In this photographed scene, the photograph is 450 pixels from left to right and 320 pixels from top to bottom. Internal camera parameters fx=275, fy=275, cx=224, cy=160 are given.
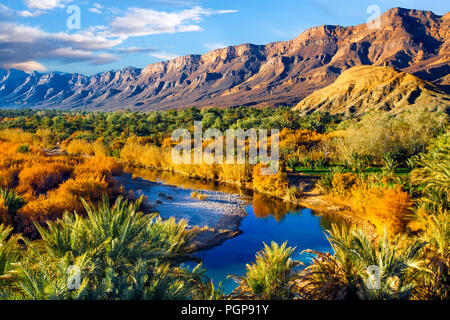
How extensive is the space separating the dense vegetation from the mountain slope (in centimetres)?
5473

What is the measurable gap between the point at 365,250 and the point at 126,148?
91.3 ft

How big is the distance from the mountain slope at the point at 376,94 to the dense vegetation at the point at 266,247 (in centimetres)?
5473

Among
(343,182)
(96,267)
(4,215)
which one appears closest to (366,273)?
(96,267)

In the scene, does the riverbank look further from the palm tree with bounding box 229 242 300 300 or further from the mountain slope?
the mountain slope

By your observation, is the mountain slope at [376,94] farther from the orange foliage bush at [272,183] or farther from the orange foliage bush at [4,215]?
the orange foliage bush at [4,215]

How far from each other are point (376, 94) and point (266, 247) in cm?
9124

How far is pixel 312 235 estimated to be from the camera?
12.0 meters

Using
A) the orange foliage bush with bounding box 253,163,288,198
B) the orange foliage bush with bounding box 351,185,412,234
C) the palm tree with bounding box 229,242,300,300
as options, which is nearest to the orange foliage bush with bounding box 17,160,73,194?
the palm tree with bounding box 229,242,300,300

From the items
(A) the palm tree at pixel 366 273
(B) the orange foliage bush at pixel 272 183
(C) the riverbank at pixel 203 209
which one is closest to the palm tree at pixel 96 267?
(A) the palm tree at pixel 366 273

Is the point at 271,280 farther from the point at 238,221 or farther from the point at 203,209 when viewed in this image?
the point at 203,209

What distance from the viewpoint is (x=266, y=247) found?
19.0 feet

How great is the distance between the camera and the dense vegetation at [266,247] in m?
4.04
